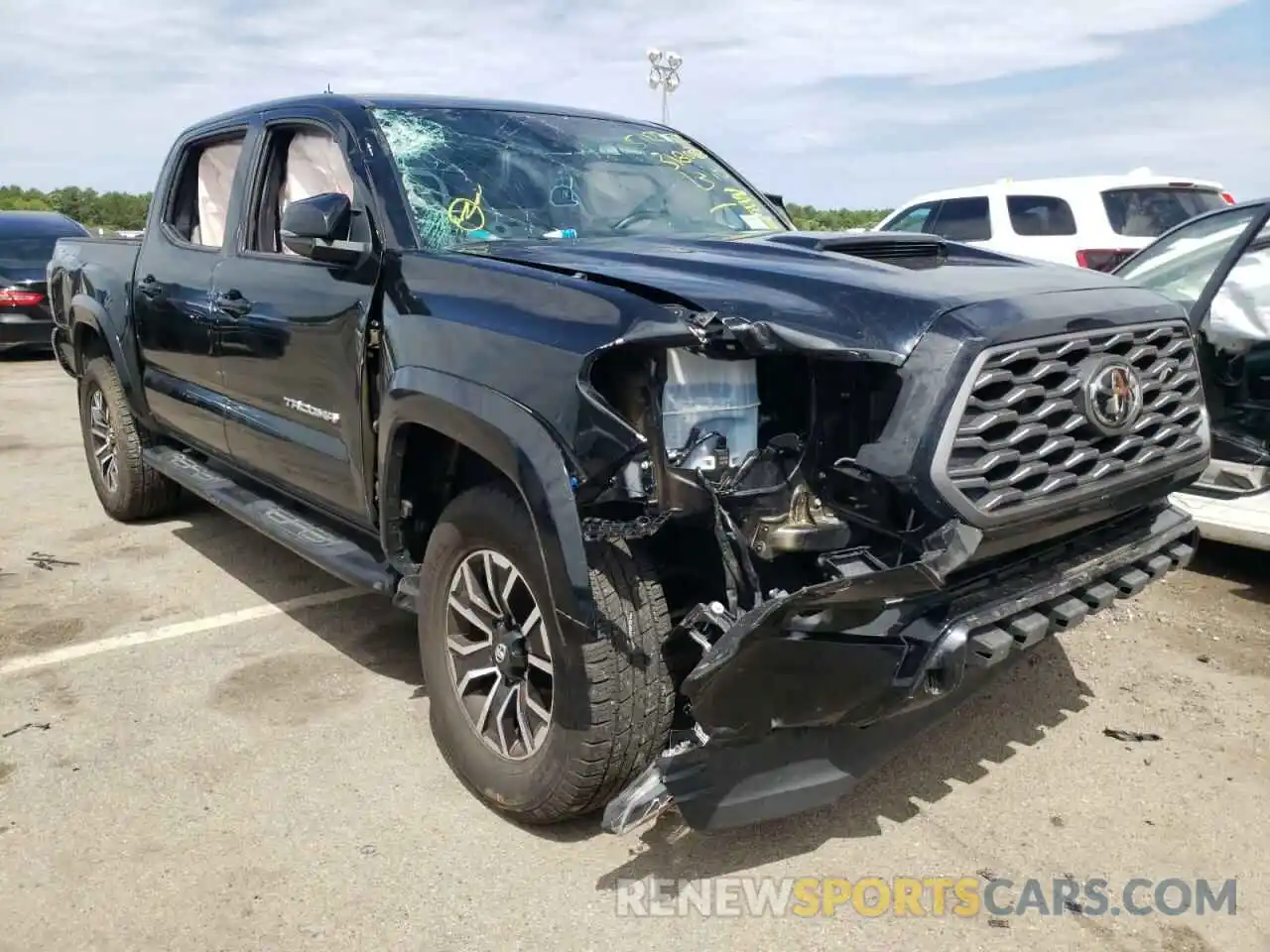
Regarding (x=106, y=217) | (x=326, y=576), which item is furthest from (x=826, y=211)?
(x=326, y=576)

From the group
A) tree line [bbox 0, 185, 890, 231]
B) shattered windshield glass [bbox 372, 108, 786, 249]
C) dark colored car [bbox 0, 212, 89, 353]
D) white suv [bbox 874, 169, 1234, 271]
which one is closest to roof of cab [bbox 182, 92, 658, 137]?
shattered windshield glass [bbox 372, 108, 786, 249]

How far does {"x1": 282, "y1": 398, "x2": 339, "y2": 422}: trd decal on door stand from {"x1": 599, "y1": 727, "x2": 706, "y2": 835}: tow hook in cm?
174

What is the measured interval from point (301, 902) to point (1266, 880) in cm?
249

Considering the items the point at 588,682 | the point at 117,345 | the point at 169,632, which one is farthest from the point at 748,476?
the point at 117,345

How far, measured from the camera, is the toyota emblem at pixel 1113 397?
2.68 m

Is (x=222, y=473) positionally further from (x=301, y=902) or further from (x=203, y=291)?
(x=301, y=902)

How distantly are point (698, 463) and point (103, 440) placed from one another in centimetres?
498

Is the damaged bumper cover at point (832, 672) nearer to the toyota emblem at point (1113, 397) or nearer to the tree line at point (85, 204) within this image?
the toyota emblem at point (1113, 397)

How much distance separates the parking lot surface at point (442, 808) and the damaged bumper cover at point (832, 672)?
349 millimetres

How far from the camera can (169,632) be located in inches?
179

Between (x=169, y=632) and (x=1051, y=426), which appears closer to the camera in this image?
(x=1051, y=426)

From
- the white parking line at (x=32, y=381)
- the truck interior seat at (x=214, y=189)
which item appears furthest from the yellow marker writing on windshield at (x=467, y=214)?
the white parking line at (x=32, y=381)

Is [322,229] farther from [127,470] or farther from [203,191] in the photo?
[127,470]

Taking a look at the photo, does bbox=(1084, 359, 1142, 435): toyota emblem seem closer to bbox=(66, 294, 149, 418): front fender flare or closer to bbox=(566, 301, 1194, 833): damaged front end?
bbox=(566, 301, 1194, 833): damaged front end
